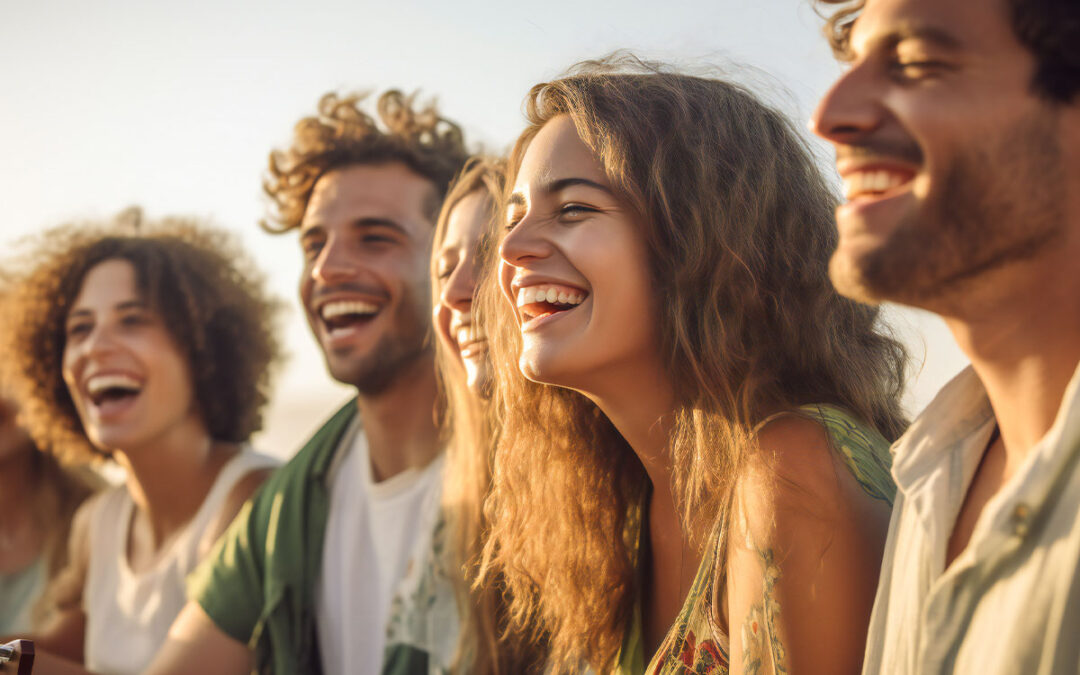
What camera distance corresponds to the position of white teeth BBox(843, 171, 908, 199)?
1.16 m

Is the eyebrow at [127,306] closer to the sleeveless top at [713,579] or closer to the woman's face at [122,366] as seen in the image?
the woman's face at [122,366]

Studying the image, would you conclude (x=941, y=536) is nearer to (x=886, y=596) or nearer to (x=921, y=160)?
(x=886, y=596)

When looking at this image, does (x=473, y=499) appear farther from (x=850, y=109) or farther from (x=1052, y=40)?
(x=1052, y=40)

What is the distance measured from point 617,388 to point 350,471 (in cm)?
138

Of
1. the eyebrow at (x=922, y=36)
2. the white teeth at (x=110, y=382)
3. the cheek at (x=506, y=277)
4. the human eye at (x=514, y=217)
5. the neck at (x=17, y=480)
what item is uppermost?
the eyebrow at (x=922, y=36)

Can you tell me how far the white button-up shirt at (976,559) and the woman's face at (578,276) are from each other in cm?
53

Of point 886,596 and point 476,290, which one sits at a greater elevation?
point 476,290

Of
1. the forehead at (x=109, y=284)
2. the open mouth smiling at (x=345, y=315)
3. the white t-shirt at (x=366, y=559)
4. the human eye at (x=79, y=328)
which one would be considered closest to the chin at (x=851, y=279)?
the white t-shirt at (x=366, y=559)

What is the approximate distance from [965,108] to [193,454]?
9.75 ft

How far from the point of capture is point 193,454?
3467 mm

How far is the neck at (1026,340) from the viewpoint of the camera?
1.08 m

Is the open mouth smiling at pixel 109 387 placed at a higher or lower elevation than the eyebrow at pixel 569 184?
lower

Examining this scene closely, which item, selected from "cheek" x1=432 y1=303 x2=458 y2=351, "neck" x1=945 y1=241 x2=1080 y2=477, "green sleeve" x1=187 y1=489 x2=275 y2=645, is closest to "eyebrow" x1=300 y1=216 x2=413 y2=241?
"cheek" x1=432 y1=303 x2=458 y2=351

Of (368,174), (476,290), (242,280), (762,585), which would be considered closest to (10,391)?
(242,280)
